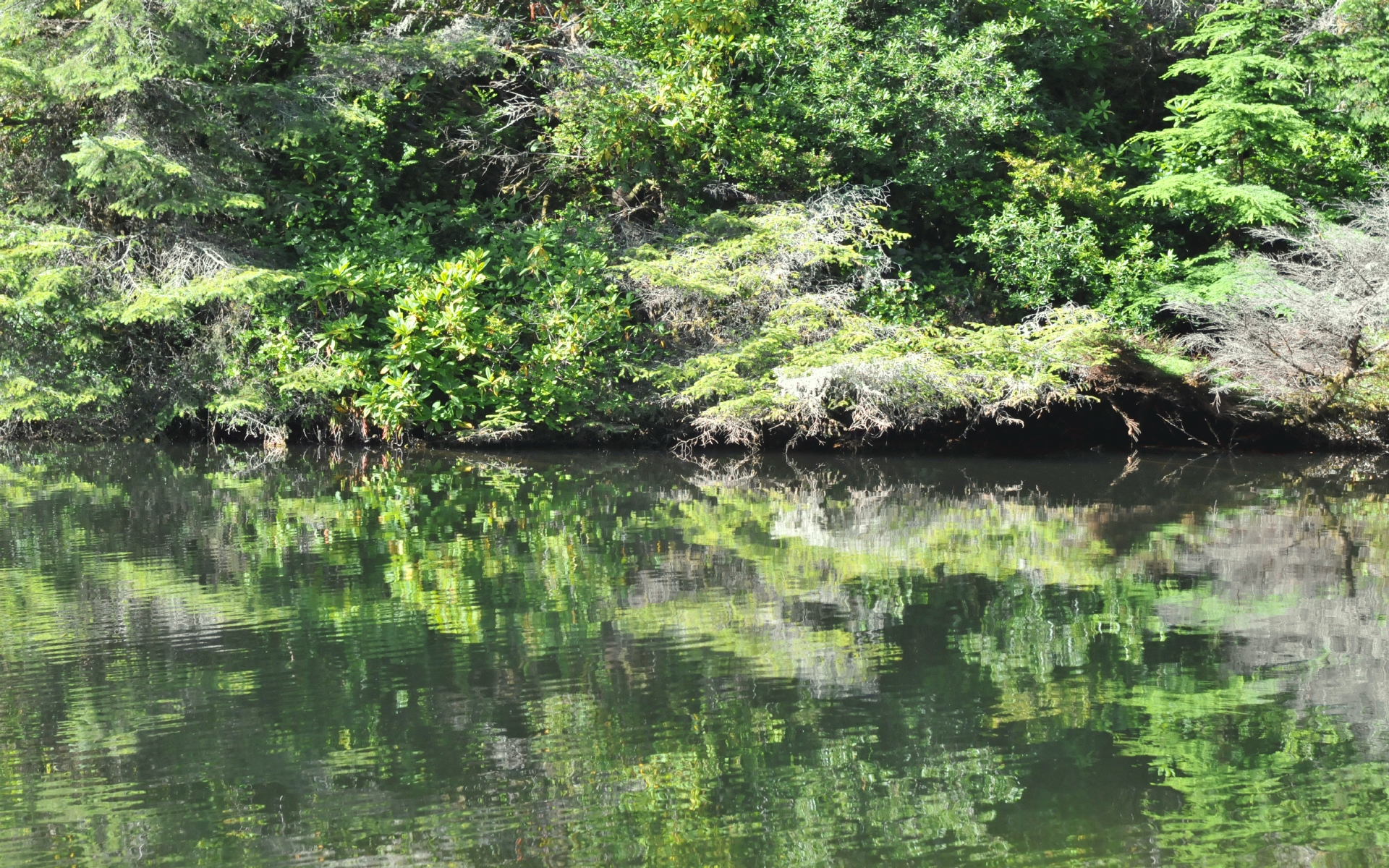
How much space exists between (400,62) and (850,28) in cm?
543

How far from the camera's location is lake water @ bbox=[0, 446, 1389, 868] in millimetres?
3846

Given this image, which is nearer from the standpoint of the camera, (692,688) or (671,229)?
(692,688)

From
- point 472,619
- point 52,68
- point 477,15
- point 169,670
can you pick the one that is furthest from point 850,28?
point 169,670

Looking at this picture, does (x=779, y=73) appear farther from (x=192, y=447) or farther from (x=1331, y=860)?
(x=1331, y=860)

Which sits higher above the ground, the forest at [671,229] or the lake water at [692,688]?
the forest at [671,229]

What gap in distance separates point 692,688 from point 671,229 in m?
10.6

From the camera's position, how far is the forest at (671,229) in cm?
1336

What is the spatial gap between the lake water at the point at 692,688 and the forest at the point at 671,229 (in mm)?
4113

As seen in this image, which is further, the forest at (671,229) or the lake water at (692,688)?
the forest at (671,229)

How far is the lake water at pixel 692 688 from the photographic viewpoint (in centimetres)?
385

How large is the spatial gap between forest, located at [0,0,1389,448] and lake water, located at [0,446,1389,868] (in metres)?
4.11

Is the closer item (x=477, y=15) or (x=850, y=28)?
(x=850, y=28)

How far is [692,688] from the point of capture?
5.18 m

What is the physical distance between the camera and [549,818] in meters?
3.92
